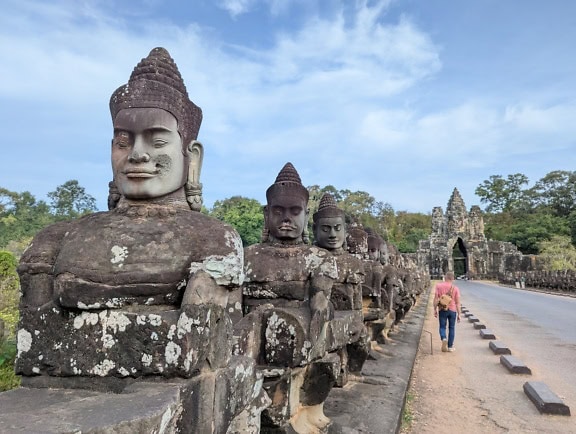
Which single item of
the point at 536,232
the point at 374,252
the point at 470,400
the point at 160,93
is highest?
the point at 536,232

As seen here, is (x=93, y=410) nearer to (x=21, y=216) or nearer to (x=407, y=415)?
(x=407, y=415)

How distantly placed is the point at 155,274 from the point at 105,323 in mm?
309

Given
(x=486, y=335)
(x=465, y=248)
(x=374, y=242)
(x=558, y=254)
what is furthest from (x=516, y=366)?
(x=465, y=248)

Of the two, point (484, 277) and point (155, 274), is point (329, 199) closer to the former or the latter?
point (155, 274)

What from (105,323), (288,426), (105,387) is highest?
(105,323)

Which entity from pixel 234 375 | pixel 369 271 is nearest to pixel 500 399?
pixel 369 271

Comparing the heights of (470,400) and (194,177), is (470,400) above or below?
below

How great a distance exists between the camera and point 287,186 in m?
4.43

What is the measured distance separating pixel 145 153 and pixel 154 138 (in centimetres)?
11

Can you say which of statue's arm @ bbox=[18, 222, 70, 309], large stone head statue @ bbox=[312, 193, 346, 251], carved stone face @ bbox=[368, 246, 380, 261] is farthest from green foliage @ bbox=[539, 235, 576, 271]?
statue's arm @ bbox=[18, 222, 70, 309]

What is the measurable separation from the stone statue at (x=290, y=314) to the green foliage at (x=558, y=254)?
138 feet

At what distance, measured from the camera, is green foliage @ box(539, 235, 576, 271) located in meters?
41.8

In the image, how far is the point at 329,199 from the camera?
6.66m

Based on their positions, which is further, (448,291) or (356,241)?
(448,291)
